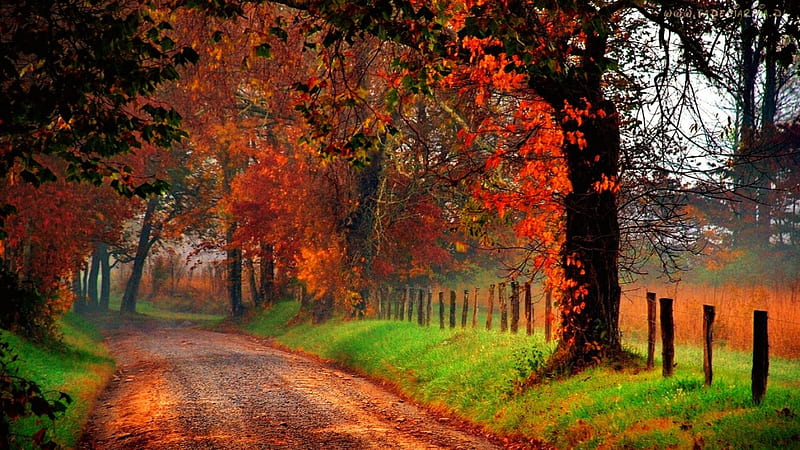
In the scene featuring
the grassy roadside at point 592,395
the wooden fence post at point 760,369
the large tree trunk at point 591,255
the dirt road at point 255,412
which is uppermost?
the large tree trunk at point 591,255

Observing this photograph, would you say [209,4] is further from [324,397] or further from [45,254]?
[45,254]

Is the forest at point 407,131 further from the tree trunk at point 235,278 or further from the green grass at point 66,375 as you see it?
the tree trunk at point 235,278

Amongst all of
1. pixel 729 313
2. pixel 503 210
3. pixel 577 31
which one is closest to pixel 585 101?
pixel 577 31

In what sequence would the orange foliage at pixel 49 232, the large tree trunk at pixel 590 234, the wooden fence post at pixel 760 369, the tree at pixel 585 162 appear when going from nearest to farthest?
the wooden fence post at pixel 760 369, the tree at pixel 585 162, the large tree trunk at pixel 590 234, the orange foliage at pixel 49 232

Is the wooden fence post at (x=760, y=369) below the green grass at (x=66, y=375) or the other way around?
the other way around

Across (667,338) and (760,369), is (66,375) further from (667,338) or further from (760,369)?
(760,369)

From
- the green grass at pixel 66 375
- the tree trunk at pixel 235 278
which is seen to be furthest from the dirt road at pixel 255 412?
the tree trunk at pixel 235 278

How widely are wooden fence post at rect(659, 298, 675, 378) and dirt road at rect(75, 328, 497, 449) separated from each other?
3.01 meters

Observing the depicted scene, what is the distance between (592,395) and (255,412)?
216 inches

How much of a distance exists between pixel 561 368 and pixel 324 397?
456 cm

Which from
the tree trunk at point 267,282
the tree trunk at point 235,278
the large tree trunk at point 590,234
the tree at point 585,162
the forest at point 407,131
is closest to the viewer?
the forest at point 407,131

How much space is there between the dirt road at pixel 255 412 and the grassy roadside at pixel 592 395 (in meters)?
0.80

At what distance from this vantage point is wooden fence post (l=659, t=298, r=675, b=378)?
11688 millimetres

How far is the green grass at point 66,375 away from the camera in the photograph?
11.0m
